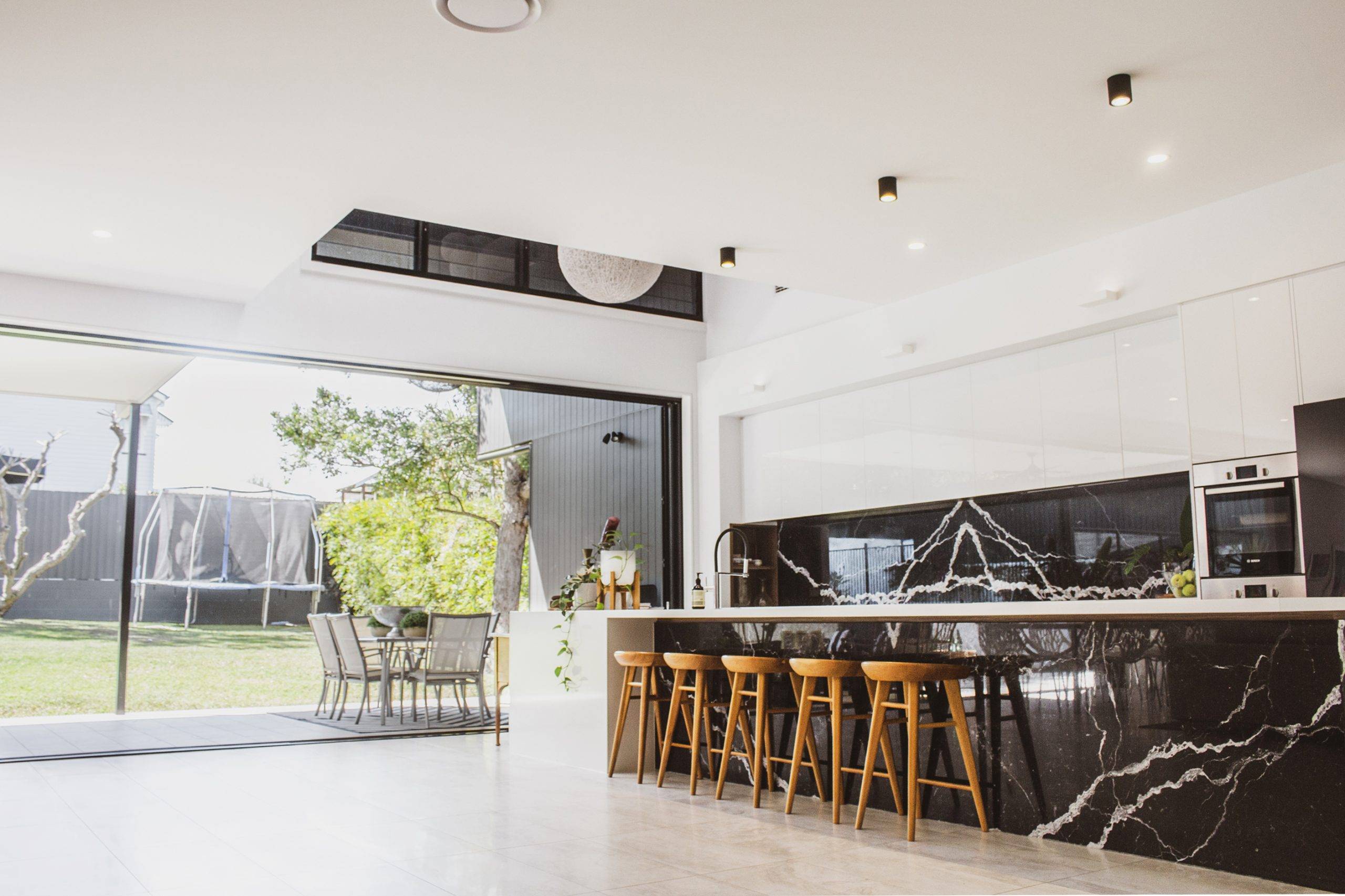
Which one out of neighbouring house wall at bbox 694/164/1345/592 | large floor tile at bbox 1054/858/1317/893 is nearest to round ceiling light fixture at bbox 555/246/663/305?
neighbouring house wall at bbox 694/164/1345/592

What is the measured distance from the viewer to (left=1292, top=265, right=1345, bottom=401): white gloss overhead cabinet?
416 centimetres

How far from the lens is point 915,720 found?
12.7ft

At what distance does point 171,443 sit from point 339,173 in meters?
7.36

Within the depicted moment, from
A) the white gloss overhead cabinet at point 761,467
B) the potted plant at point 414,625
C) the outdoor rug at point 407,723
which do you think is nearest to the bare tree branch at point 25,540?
the outdoor rug at point 407,723

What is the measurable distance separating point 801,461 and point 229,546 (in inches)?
249

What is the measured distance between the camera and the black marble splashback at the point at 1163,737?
3.04 metres

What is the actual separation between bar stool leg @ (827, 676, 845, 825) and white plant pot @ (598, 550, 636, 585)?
7.14 ft

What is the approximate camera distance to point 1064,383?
5367 millimetres

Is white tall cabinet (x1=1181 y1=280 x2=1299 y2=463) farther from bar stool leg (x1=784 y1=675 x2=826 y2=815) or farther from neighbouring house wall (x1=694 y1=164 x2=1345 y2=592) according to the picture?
bar stool leg (x1=784 y1=675 x2=826 y2=815)

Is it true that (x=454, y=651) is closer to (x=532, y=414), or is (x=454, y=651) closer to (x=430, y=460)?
(x=532, y=414)

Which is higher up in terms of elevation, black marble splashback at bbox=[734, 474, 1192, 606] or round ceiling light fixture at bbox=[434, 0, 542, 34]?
round ceiling light fixture at bbox=[434, 0, 542, 34]

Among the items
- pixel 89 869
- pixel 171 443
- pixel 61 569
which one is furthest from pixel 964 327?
pixel 171 443

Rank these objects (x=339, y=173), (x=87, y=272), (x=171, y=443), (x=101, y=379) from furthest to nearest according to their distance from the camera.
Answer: (x=171, y=443) < (x=101, y=379) < (x=87, y=272) < (x=339, y=173)

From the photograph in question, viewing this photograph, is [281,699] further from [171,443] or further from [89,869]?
[89,869]
